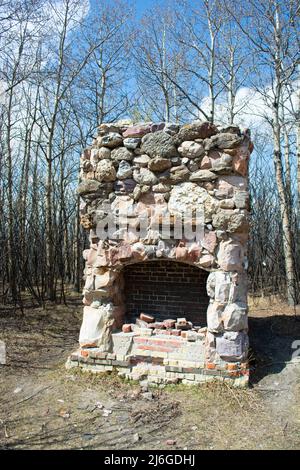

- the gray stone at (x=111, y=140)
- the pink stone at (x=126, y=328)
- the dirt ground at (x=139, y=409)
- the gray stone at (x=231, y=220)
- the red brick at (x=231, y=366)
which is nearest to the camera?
the dirt ground at (x=139, y=409)

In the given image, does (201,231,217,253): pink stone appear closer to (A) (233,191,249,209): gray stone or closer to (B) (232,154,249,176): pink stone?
(A) (233,191,249,209): gray stone

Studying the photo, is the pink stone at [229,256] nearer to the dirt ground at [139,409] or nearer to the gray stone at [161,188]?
the gray stone at [161,188]

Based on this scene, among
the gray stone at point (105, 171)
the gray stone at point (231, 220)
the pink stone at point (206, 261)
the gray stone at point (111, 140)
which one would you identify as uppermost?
the gray stone at point (111, 140)

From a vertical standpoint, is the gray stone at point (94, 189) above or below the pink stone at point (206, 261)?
above

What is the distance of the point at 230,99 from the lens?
38.3 ft

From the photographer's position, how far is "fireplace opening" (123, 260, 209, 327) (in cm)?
526

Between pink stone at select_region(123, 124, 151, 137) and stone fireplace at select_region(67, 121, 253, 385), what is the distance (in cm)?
1

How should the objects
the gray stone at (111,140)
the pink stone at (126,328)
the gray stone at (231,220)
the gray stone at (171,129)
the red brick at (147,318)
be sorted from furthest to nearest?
the red brick at (147,318)
the pink stone at (126,328)
the gray stone at (111,140)
the gray stone at (171,129)
the gray stone at (231,220)

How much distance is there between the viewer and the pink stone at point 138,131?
15.7 ft

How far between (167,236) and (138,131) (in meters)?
1.36

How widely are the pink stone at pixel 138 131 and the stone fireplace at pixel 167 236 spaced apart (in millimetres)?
12

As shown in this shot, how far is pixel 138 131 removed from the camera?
4789 millimetres

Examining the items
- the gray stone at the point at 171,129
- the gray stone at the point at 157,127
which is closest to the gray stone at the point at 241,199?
the gray stone at the point at 171,129

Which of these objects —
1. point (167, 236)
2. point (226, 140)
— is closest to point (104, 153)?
point (167, 236)
